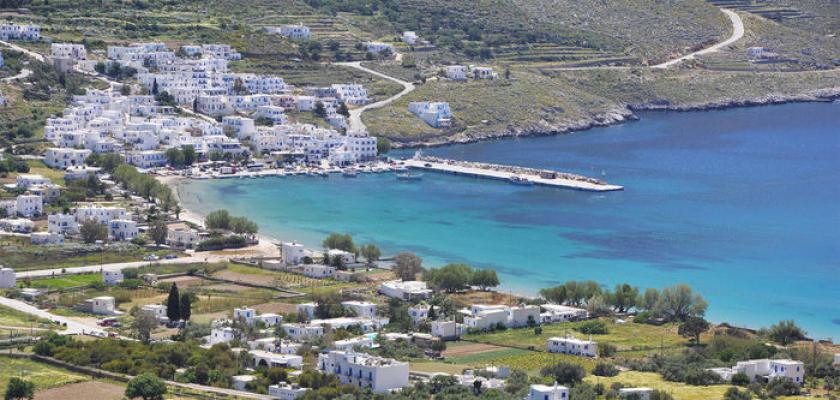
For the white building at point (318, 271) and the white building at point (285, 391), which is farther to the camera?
the white building at point (318, 271)

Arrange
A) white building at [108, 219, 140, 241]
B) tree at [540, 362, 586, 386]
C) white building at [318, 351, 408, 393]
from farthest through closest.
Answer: white building at [108, 219, 140, 241]
tree at [540, 362, 586, 386]
white building at [318, 351, 408, 393]

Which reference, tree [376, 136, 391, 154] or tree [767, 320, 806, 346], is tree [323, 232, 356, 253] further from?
tree [376, 136, 391, 154]

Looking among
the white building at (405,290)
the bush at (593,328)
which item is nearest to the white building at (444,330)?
the bush at (593,328)

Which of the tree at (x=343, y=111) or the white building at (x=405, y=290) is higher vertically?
the tree at (x=343, y=111)

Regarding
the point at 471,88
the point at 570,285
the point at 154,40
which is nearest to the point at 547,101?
the point at 471,88

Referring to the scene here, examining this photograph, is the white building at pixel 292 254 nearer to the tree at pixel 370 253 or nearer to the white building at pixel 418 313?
the tree at pixel 370 253

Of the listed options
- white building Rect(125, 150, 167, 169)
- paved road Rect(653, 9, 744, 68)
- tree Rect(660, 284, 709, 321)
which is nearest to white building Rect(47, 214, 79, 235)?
white building Rect(125, 150, 167, 169)

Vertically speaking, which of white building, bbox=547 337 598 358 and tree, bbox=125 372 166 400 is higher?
white building, bbox=547 337 598 358
